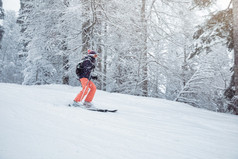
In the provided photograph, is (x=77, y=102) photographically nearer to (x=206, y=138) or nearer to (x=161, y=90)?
(x=206, y=138)

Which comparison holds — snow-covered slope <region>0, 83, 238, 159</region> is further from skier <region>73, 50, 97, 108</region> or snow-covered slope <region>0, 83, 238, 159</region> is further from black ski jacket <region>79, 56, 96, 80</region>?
black ski jacket <region>79, 56, 96, 80</region>

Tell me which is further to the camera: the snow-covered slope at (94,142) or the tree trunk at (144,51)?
the tree trunk at (144,51)

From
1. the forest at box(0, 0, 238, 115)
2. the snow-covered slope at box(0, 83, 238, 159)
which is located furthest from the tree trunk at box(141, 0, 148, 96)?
the snow-covered slope at box(0, 83, 238, 159)

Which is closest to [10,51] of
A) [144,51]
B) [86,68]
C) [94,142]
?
[144,51]

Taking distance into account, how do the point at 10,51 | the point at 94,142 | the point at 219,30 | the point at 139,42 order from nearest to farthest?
the point at 94,142 → the point at 219,30 → the point at 139,42 → the point at 10,51

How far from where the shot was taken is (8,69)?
101 feet

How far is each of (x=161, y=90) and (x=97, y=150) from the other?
41.2 feet

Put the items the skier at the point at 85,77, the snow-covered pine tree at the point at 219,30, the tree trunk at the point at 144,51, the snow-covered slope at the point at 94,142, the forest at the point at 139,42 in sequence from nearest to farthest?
the snow-covered slope at the point at 94,142 → the skier at the point at 85,77 → the snow-covered pine tree at the point at 219,30 → the forest at the point at 139,42 → the tree trunk at the point at 144,51

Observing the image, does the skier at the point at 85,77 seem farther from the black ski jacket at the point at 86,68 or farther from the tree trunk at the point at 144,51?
the tree trunk at the point at 144,51

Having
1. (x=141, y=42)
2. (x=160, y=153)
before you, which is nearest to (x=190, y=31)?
(x=141, y=42)

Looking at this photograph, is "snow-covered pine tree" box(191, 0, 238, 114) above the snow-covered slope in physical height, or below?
above

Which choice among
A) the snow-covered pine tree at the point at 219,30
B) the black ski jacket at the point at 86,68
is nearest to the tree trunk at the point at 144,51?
the snow-covered pine tree at the point at 219,30

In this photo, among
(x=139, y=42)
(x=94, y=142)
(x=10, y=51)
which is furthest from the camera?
(x=10, y=51)

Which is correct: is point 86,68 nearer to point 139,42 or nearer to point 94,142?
point 94,142
